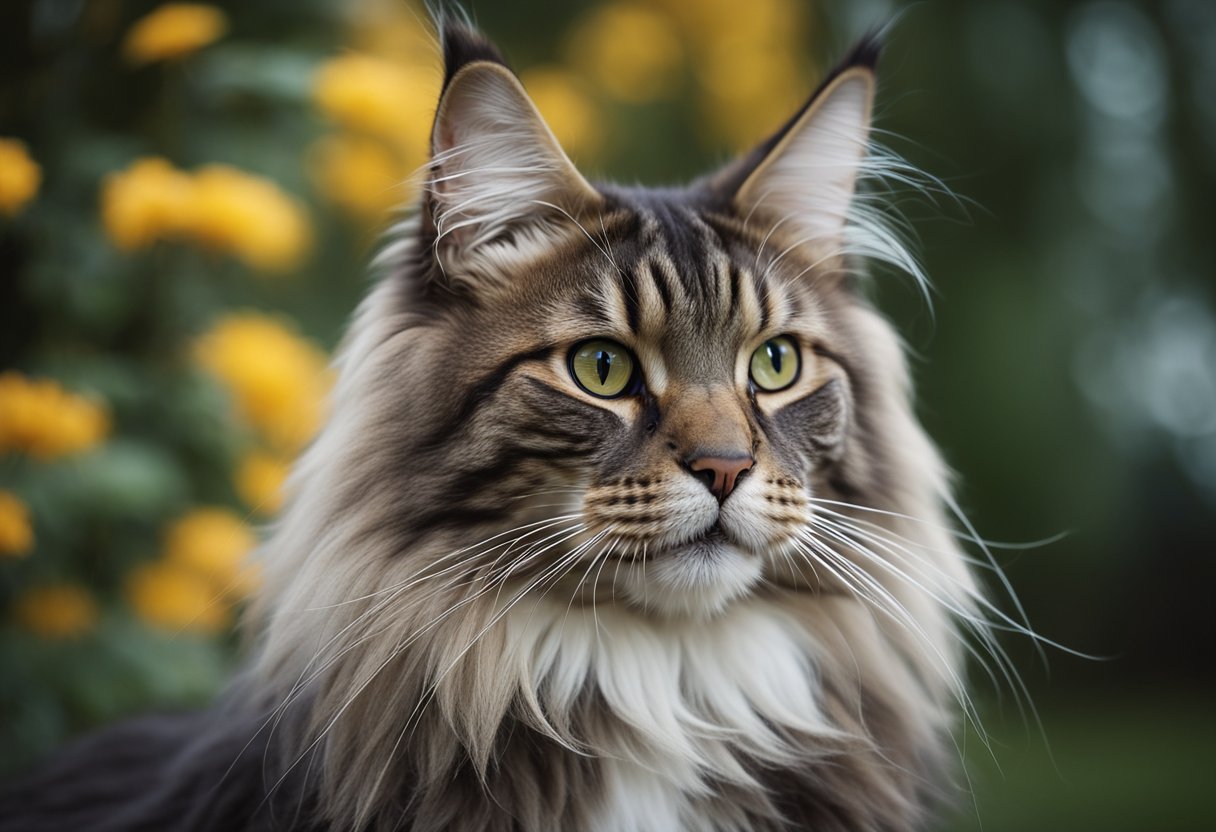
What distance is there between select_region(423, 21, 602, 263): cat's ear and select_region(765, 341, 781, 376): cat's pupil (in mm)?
461

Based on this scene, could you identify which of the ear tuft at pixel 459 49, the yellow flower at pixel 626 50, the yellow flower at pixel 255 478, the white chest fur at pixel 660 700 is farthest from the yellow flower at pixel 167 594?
the yellow flower at pixel 626 50

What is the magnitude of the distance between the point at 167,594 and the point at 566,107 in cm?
219

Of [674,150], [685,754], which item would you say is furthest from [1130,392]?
[685,754]

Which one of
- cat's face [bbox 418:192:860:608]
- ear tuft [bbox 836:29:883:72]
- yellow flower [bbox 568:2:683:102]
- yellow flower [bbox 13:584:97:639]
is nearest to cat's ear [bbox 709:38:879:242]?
ear tuft [bbox 836:29:883:72]

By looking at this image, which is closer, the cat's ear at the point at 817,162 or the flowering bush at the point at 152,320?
the cat's ear at the point at 817,162

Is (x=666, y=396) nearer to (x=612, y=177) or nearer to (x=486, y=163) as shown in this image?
(x=486, y=163)

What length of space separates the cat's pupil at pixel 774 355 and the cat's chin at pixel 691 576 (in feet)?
1.35

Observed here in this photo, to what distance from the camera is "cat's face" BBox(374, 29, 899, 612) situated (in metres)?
1.83

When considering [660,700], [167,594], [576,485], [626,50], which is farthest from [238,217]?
[626,50]

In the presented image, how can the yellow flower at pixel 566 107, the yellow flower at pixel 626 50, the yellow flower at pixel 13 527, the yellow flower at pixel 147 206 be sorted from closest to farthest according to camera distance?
1. the yellow flower at pixel 13 527
2. the yellow flower at pixel 147 206
3. the yellow flower at pixel 566 107
4. the yellow flower at pixel 626 50

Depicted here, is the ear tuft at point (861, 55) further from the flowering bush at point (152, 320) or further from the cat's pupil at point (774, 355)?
the flowering bush at point (152, 320)

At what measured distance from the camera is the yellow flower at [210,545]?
287cm

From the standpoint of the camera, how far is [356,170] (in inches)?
135

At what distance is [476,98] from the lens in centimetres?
198
